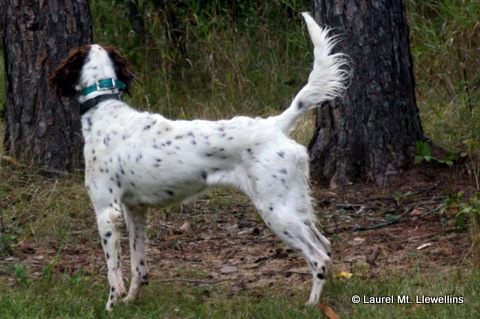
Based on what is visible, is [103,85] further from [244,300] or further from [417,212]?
[417,212]

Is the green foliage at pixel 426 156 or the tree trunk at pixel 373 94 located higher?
the tree trunk at pixel 373 94

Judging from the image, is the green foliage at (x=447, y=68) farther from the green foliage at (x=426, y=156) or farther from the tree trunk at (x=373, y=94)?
the tree trunk at (x=373, y=94)

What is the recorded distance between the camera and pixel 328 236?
17.3 feet

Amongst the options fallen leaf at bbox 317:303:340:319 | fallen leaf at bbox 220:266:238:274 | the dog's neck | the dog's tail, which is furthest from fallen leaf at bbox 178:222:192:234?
fallen leaf at bbox 317:303:340:319

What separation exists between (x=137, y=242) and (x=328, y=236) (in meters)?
1.43

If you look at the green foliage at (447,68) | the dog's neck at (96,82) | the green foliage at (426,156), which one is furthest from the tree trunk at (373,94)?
the dog's neck at (96,82)

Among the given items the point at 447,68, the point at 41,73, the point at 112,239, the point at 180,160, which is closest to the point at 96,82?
the point at 180,160

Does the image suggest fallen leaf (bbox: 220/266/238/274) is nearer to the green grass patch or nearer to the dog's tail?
the green grass patch

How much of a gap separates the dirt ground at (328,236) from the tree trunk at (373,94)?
0.71 feet

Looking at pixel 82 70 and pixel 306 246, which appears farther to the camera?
pixel 82 70

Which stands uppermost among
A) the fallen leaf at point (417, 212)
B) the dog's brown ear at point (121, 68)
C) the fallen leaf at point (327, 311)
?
the dog's brown ear at point (121, 68)

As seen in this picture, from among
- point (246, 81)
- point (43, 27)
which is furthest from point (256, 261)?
point (246, 81)

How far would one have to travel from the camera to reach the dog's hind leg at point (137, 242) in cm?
451

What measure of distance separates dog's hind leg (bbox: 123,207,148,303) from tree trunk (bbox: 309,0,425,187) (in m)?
2.02
